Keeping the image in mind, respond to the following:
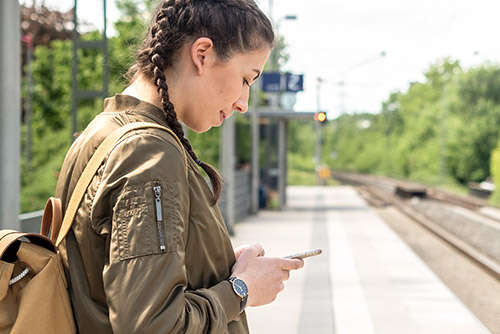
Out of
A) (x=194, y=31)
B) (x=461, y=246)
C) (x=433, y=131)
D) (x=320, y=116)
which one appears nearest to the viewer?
(x=194, y=31)

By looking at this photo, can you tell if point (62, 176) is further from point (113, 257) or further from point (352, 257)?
point (352, 257)

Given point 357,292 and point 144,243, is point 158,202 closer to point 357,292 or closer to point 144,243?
point 144,243

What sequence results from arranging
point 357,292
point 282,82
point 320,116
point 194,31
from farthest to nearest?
point 282,82, point 320,116, point 357,292, point 194,31

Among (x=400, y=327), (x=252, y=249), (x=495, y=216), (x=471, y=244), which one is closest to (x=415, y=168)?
(x=495, y=216)

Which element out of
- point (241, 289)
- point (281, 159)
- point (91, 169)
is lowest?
point (281, 159)

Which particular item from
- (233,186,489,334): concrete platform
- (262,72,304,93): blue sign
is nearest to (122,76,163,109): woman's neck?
(233,186,489,334): concrete platform

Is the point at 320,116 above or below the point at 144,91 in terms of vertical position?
above

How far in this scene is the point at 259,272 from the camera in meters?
1.79

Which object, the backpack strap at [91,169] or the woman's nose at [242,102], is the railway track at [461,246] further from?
the backpack strap at [91,169]

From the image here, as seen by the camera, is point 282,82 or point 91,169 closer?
point 91,169

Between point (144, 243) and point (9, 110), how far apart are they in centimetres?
344

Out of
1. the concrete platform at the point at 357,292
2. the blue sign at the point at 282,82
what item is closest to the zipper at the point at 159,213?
the concrete platform at the point at 357,292

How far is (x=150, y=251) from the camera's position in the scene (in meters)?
1.44

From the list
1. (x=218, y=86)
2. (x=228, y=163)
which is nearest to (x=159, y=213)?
(x=218, y=86)
